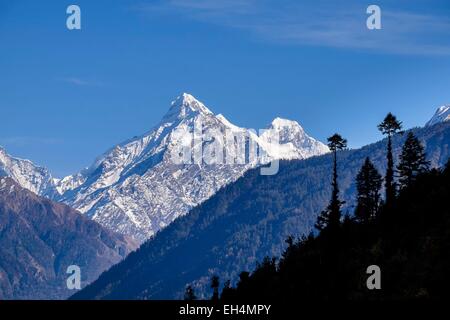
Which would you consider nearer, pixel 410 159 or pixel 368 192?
pixel 410 159

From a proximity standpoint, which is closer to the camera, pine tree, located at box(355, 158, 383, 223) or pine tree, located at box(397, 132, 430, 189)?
pine tree, located at box(397, 132, 430, 189)

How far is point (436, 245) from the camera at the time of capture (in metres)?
114

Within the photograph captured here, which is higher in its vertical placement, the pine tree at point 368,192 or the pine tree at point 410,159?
the pine tree at point 410,159

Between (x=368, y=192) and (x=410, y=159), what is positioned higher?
(x=410, y=159)

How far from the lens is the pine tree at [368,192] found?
159m

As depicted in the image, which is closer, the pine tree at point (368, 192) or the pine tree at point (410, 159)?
the pine tree at point (410, 159)

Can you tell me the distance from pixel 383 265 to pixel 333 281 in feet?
26.3

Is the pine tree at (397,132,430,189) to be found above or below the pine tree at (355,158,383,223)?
above

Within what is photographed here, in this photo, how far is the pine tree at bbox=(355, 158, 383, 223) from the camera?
158625mm

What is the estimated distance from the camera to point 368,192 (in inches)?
6432
